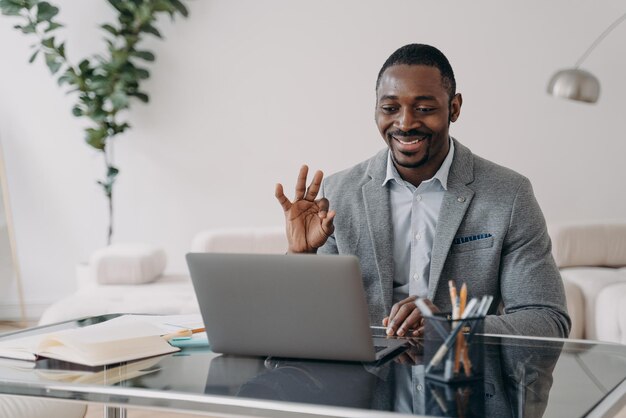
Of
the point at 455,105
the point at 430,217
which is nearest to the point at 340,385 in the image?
the point at 430,217

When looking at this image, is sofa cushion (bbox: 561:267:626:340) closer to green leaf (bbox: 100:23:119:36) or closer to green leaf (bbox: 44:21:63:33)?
green leaf (bbox: 100:23:119:36)

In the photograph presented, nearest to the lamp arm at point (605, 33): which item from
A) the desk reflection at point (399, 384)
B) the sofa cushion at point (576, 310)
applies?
the sofa cushion at point (576, 310)

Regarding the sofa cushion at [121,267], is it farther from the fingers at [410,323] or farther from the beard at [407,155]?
the fingers at [410,323]

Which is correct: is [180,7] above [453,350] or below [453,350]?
above

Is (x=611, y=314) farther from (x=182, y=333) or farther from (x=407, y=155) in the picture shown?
(x=182, y=333)

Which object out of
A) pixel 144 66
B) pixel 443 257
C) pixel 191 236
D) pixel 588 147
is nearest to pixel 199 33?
pixel 144 66

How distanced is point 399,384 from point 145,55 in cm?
397

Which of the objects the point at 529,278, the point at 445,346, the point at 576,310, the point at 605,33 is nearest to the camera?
the point at 445,346

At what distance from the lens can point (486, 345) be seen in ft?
4.87

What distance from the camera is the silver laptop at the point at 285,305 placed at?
1301 millimetres

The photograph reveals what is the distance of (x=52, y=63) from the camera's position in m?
4.80

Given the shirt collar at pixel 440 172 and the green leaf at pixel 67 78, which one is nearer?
the shirt collar at pixel 440 172

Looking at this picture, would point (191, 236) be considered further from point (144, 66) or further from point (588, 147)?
point (588, 147)

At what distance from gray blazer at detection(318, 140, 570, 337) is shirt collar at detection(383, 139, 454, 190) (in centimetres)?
1
